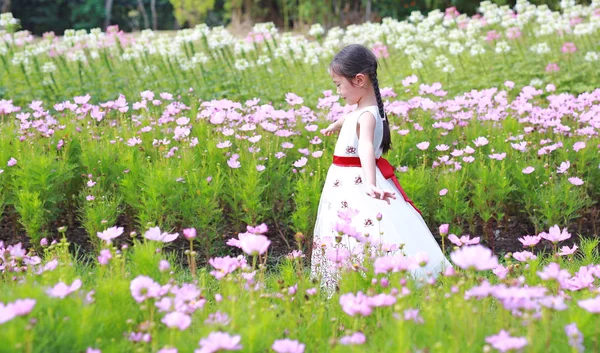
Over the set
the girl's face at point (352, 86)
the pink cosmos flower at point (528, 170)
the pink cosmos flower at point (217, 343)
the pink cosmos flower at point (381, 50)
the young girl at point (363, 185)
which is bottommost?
the pink cosmos flower at point (381, 50)

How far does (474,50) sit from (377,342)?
6030 mm

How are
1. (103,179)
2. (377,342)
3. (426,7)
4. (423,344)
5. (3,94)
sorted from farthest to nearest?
(426,7) → (3,94) → (103,179) → (377,342) → (423,344)

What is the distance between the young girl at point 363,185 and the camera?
3365 mm

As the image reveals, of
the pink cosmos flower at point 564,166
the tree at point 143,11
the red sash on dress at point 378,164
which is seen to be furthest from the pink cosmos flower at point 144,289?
the tree at point 143,11

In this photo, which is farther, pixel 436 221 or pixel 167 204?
pixel 436 221

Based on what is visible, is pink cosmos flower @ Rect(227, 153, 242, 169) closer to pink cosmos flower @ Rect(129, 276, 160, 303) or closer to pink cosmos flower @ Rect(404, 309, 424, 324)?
pink cosmos flower @ Rect(129, 276, 160, 303)

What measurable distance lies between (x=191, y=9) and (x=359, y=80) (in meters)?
16.0

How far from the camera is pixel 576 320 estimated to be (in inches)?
85.0

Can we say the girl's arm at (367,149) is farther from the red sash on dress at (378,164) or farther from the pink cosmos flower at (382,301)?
the pink cosmos flower at (382,301)

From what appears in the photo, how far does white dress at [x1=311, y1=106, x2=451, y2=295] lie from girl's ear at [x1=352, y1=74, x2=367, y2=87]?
0.12m

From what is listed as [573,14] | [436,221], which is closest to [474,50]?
[573,14]

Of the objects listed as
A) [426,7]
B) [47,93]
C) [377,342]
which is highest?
[377,342]

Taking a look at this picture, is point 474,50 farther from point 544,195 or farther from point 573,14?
point 544,195

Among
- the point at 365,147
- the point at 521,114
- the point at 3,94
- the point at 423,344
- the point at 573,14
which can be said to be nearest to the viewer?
the point at 423,344
